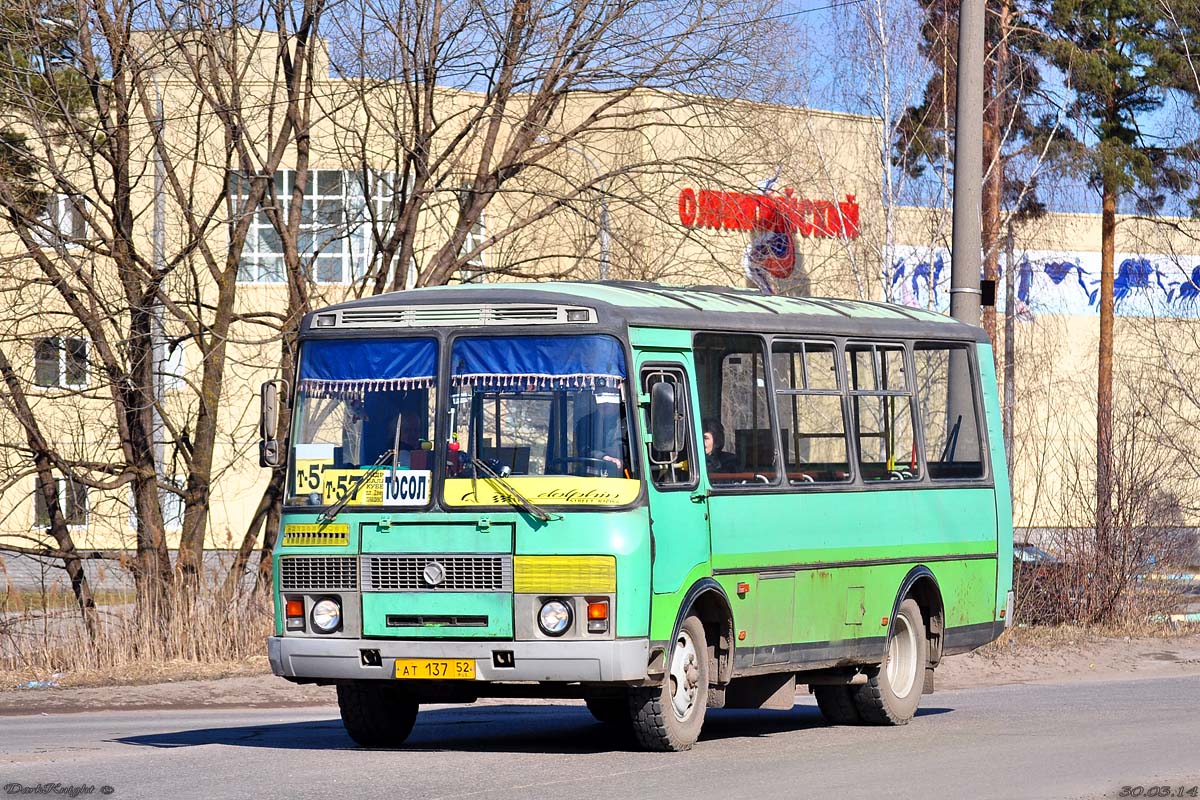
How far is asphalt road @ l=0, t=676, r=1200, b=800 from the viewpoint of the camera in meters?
9.68

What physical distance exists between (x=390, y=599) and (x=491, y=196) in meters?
10.9

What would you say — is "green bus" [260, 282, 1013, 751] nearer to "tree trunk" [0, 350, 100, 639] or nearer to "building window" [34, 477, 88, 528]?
"tree trunk" [0, 350, 100, 639]

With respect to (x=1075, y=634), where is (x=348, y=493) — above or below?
above

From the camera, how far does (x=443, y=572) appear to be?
10938 millimetres

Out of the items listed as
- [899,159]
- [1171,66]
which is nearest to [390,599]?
[899,159]

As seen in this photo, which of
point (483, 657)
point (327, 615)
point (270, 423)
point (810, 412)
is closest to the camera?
point (483, 657)

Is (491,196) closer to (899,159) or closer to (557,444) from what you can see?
(557,444)

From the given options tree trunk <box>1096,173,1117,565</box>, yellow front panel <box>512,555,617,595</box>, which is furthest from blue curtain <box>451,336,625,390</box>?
tree trunk <box>1096,173,1117,565</box>

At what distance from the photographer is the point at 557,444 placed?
1111 centimetres

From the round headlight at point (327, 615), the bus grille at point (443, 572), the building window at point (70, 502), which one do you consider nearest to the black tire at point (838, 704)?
the bus grille at point (443, 572)

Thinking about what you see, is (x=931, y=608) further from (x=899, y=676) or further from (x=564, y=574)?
(x=564, y=574)

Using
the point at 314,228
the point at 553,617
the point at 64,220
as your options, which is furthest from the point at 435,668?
the point at 314,228

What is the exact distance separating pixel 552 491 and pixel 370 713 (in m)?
2.08

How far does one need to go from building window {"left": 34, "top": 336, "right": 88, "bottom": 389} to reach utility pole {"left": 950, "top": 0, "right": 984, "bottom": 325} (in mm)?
9367
